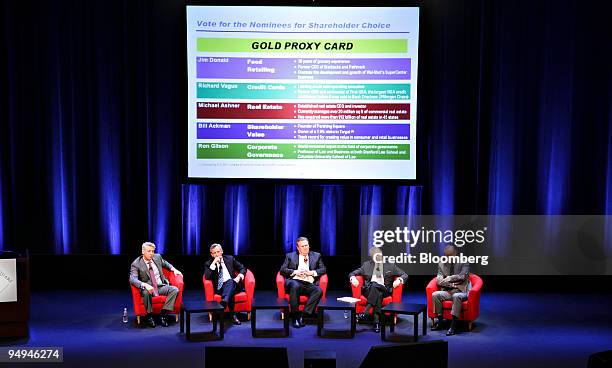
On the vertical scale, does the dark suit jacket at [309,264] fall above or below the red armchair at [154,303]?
above

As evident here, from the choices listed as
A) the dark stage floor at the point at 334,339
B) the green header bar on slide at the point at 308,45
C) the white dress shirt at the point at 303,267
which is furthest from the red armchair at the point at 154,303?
the green header bar on slide at the point at 308,45

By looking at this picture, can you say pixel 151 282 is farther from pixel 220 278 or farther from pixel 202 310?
pixel 202 310

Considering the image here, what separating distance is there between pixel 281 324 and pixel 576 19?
17.7ft

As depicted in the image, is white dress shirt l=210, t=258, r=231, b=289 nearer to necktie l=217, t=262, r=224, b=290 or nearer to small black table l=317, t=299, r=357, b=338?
necktie l=217, t=262, r=224, b=290

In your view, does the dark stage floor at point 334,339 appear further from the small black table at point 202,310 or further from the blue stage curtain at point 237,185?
the blue stage curtain at point 237,185

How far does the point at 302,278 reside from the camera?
7414 mm

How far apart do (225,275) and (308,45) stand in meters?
2.93

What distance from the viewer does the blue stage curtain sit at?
8688 mm

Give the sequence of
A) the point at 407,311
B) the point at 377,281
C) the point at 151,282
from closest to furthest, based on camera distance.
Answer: the point at 407,311, the point at 151,282, the point at 377,281

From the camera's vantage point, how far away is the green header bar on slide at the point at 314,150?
830 cm

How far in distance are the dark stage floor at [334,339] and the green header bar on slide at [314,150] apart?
1.79 metres

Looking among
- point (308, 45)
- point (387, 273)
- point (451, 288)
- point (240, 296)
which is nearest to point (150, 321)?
point (240, 296)

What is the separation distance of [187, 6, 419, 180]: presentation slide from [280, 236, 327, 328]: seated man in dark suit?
1.20m

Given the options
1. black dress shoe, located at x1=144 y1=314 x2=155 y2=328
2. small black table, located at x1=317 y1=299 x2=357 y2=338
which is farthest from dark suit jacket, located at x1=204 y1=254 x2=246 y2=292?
small black table, located at x1=317 y1=299 x2=357 y2=338
